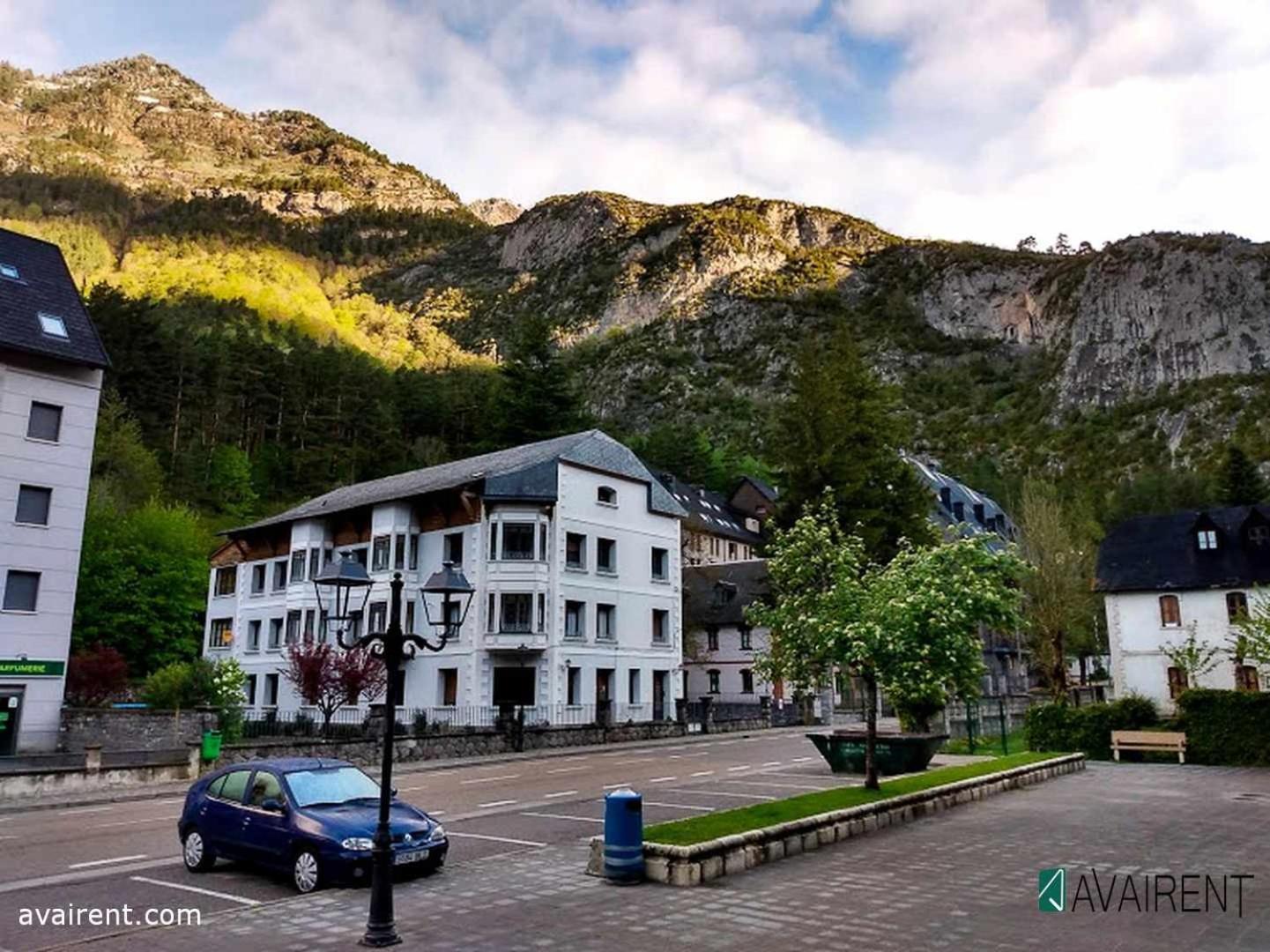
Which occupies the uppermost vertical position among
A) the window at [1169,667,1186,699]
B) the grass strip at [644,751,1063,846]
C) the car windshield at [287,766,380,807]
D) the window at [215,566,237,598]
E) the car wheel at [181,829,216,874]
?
the window at [215,566,237,598]

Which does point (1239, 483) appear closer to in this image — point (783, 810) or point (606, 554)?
point (606, 554)

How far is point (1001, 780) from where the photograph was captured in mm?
19125

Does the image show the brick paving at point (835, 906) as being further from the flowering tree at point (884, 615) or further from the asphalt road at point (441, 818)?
the flowering tree at point (884, 615)

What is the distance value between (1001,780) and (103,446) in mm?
59150

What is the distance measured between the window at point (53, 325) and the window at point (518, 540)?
18098mm

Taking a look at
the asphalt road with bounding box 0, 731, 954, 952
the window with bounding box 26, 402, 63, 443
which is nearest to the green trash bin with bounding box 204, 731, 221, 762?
the asphalt road with bounding box 0, 731, 954, 952

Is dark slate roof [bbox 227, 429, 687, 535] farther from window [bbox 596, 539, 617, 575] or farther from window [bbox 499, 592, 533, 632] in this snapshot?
window [bbox 499, 592, 533, 632]

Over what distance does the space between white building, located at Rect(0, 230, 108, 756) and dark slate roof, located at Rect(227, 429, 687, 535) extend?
12.2 metres

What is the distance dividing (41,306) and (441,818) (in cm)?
2814

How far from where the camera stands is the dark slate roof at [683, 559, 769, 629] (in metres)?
55.4

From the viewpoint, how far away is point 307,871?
10609 millimetres

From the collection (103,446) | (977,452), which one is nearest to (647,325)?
(977,452)

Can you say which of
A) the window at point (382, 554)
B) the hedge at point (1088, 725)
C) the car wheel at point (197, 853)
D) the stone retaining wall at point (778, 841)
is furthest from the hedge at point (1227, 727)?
the window at point (382, 554)

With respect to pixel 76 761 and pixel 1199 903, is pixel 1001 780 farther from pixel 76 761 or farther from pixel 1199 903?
pixel 76 761
